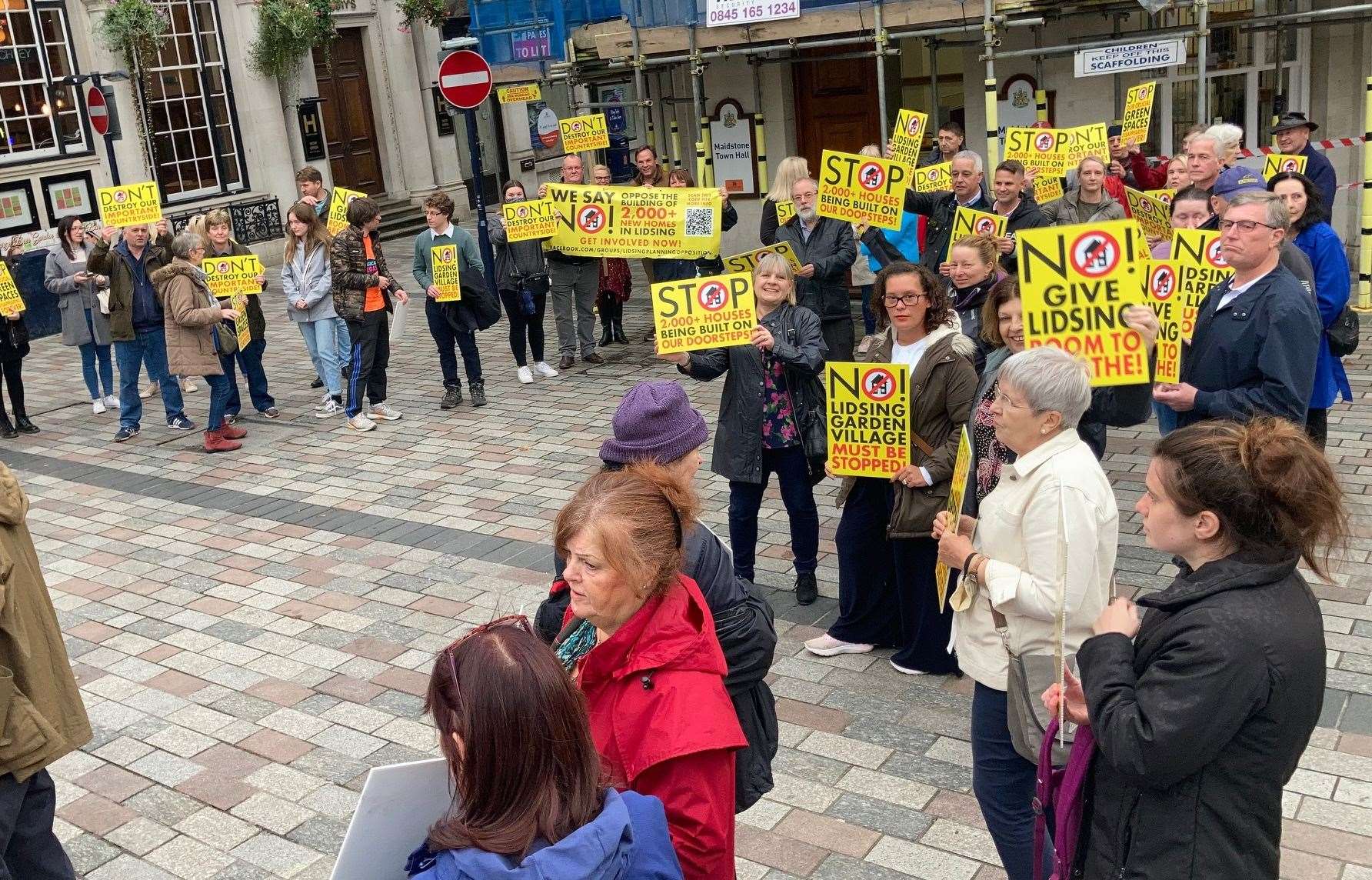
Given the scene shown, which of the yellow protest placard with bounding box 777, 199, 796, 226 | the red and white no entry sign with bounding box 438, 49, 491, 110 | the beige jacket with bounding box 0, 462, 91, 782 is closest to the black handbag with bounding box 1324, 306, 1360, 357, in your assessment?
the yellow protest placard with bounding box 777, 199, 796, 226

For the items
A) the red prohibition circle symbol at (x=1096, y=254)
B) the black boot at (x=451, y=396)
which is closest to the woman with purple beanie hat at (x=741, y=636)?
the red prohibition circle symbol at (x=1096, y=254)

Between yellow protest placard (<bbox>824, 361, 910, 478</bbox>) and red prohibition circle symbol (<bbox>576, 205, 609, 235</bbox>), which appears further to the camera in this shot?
red prohibition circle symbol (<bbox>576, 205, 609, 235</bbox>)

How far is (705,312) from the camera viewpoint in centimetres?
612

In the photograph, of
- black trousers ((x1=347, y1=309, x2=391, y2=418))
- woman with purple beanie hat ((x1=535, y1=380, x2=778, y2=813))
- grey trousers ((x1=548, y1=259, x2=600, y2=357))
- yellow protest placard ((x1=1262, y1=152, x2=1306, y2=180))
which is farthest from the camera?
grey trousers ((x1=548, y1=259, x2=600, y2=357))

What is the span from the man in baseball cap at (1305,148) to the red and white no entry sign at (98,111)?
39.7ft

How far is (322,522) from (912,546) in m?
4.55

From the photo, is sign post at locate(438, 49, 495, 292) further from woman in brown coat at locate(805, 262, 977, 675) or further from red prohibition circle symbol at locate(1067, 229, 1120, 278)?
red prohibition circle symbol at locate(1067, 229, 1120, 278)

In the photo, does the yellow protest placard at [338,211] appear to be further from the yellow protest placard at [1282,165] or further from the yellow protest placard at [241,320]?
the yellow protest placard at [1282,165]

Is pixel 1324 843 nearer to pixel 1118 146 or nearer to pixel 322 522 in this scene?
pixel 322 522

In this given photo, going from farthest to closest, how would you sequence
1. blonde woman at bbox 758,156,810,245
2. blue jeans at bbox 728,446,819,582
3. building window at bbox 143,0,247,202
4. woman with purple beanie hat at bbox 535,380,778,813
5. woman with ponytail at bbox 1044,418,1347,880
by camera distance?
1. building window at bbox 143,0,247,202
2. blonde woman at bbox 758,156,810,245
3. blue jeans at bbox 728,446,819,582
4. woman with purple beanie hat at bbox 535,380,778,813
5. woman with ponytail at bbox 1044,418,1347,880

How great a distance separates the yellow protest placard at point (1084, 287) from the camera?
4.29 m

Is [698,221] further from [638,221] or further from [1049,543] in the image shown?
[1049,543]

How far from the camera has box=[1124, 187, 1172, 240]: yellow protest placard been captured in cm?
816

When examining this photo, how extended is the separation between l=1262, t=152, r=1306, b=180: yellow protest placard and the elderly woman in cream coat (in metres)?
6.19
